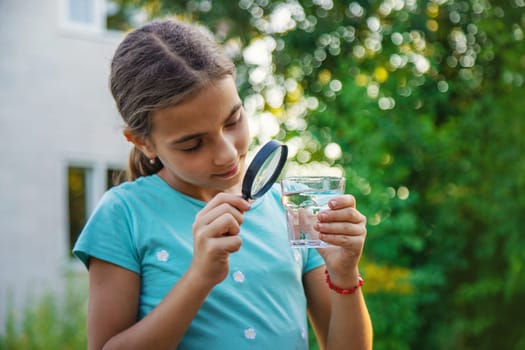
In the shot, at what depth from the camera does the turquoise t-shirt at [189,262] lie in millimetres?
1917

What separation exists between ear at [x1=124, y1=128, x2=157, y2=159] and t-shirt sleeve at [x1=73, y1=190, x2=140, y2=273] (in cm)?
18

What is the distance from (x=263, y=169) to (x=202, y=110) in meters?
0.21

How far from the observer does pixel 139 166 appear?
7.41 feet

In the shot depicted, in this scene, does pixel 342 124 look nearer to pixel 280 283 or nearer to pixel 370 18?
pixel 370 18

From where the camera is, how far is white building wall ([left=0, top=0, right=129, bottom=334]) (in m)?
9.80

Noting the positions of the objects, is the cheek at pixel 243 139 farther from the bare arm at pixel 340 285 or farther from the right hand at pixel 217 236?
the bare arm at pixel 340 285

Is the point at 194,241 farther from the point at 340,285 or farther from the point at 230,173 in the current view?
the point at 340,285

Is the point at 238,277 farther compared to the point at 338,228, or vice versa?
the point at 238,277

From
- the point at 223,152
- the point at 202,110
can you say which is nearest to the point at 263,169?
the point at 223,152

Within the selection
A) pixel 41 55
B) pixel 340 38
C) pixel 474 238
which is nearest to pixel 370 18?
pixel 340 38

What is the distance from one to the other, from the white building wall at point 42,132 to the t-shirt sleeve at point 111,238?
313 inches

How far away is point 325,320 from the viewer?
2.12 m

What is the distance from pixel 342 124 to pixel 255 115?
0.86 meters

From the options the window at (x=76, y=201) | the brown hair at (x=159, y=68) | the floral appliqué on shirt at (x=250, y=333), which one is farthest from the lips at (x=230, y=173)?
Answer: the window at (x=76, y=201)
